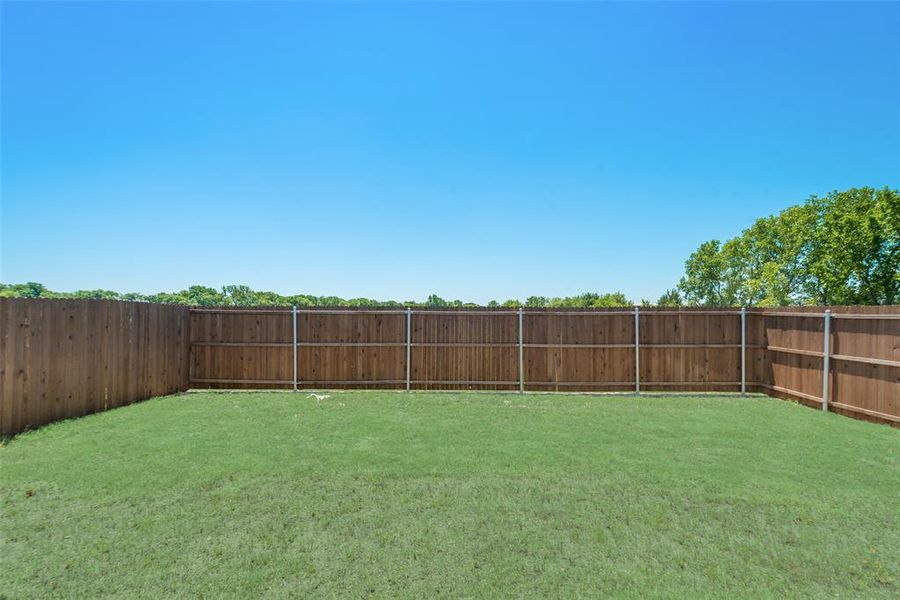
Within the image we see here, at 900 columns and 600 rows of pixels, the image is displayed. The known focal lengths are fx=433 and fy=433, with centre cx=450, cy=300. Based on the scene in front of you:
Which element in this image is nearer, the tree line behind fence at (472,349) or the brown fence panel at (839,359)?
the brown fence panel at (839,359)

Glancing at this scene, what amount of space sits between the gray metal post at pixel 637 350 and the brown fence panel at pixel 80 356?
8.91 metres

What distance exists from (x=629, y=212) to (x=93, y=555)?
1493cm

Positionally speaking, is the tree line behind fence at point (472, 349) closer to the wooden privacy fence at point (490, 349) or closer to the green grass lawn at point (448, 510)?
the wooden privacy fence at point (490, 349)

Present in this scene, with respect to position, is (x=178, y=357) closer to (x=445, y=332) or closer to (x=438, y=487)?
(x=445, y=332)

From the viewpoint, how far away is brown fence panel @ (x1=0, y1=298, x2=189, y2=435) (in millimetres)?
5328

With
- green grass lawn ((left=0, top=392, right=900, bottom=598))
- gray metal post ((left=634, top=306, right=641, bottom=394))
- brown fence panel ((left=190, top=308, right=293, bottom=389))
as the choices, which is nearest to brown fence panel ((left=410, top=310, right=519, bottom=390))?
gray metal post ((left=634, top=306, right=641, bottom=394))

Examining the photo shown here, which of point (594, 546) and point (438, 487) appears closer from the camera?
point (594, 546)

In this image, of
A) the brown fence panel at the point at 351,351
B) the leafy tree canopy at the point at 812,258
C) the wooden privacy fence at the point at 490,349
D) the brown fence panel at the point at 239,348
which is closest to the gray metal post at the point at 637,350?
the wooden privacy fence at the point at 490,349

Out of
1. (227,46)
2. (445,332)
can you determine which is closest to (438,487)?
(445,332)

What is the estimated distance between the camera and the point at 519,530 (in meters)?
2.82

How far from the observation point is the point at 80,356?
6266 mm

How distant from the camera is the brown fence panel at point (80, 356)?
533 centimetres

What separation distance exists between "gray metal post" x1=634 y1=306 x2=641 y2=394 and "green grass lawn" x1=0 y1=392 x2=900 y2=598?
8.64 ft

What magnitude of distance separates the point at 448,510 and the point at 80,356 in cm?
624
